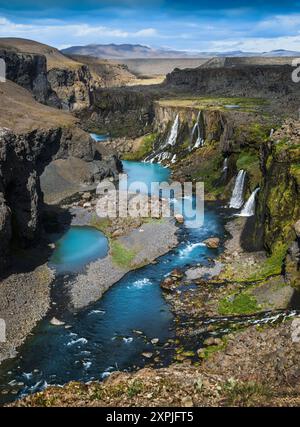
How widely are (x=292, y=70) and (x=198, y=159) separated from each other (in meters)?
89.7

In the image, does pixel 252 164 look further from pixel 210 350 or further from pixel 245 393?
pixel 245 393

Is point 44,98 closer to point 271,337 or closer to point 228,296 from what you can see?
point 228,296

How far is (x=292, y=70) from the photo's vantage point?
173875 millimetres

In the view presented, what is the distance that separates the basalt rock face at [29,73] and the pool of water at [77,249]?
99.6 meters

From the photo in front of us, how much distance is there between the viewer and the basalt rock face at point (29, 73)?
158m

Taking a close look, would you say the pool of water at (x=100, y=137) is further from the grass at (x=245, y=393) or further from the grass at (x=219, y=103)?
the grass at (x=245, y=393)

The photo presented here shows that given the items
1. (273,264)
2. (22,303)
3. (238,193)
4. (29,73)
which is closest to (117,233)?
(22,303)

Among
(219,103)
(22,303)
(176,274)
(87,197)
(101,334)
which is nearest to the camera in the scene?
(101,334)

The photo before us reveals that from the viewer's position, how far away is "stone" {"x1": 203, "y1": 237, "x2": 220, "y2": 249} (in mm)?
63034

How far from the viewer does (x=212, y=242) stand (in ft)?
209

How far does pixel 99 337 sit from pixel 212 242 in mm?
24701

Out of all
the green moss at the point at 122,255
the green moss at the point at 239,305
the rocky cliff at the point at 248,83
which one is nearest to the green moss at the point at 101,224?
the green moss at the point at 122,255

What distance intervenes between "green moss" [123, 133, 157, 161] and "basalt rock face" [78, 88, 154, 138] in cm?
529
